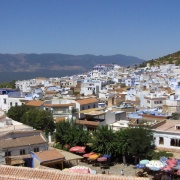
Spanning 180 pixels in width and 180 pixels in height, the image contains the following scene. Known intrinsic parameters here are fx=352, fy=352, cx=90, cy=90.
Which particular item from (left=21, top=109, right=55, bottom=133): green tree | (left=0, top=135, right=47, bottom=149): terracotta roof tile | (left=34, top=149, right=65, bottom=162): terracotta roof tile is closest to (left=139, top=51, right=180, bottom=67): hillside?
(left=21, top=109, right=55, bottom=133): green tree

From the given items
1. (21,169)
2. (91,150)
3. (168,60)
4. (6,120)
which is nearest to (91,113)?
(91,150)

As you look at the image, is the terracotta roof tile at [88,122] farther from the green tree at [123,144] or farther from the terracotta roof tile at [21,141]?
the terracotta roof tile at [21,141]

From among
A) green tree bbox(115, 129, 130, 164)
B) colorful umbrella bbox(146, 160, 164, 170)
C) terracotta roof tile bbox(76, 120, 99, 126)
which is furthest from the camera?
terracotta roof tile bbox(76, 120, 99, 126)

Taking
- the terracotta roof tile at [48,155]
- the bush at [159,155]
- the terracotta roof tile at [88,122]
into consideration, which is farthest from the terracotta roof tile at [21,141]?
the terracotta roof tile at [88,122]

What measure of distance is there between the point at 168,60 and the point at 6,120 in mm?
104807

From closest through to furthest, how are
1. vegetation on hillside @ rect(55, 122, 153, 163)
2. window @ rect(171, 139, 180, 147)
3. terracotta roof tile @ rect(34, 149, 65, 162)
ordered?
terracotta roof tile @ rect(34, 149, 65, 162)
vegetation on hillside @ rect(55, 122, 153, 163)
window @ rect(171, 139, 180, 147)

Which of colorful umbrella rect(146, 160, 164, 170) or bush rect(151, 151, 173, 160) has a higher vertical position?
colorful umbrella rect(146, 160, 164, 170)

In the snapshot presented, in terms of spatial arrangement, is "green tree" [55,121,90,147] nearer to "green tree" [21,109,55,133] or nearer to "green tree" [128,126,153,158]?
"green tree" [21,109,55,133]

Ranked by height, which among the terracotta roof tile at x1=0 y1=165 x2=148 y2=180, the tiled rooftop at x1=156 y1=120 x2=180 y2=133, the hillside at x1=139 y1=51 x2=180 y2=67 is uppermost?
the hillside at x1=139 y1=51 x2=180 y2=67

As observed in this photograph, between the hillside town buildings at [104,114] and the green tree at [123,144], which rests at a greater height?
the hillside town buildings at [104,114]

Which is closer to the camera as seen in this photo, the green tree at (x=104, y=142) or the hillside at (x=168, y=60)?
the green tree at (x=104, y=142)

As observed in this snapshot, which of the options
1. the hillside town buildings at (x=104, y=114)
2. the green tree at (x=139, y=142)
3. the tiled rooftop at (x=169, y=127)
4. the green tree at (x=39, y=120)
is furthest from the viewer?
the green tree at (x=39, y=120)

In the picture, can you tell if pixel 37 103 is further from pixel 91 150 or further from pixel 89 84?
pixel 89 84

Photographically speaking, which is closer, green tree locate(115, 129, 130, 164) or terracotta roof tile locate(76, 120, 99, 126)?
green tree locate(115, 129, 130, 164)
